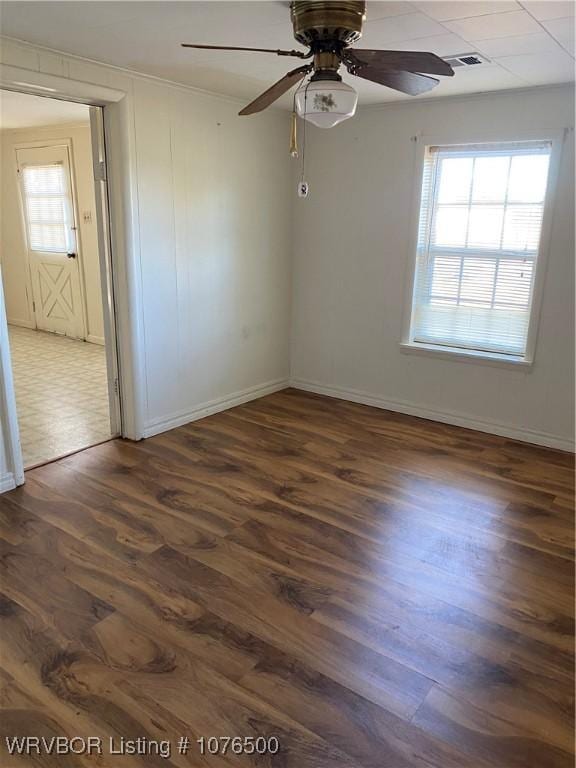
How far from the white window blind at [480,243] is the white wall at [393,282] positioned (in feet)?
0.43

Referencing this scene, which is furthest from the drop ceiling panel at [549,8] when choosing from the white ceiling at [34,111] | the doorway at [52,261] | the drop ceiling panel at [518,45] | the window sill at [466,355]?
the doorway at [52,261]

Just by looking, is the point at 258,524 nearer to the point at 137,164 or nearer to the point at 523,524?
the point at 523,524

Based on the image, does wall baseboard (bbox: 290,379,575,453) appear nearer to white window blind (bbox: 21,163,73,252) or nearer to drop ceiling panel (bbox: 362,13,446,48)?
drop ceiling panel (bbox: 362,13,446,48)

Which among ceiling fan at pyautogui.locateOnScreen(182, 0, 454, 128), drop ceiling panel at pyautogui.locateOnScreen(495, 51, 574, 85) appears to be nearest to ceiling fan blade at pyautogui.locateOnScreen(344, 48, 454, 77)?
ceiling fan at pyautogui.locateOnScreen(182, 0, 454, 128)

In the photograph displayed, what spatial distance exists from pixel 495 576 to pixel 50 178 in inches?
259

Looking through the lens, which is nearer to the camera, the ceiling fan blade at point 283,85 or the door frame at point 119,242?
the ceiling fan blade at point 283,85

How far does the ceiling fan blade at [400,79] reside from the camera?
2.17 metres

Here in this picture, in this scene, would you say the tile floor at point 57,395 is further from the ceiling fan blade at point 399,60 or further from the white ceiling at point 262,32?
the ceiling fan blade at point 399,60

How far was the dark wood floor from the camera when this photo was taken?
1.82 metres

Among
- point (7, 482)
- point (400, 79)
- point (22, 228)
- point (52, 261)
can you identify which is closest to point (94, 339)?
point (52, 261)

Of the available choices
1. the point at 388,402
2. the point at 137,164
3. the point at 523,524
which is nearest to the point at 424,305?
the point at 388,402

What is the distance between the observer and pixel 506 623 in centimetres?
230

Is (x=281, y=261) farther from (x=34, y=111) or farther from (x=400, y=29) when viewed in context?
(x=34, y=111)

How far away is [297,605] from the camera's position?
93.9 inches
